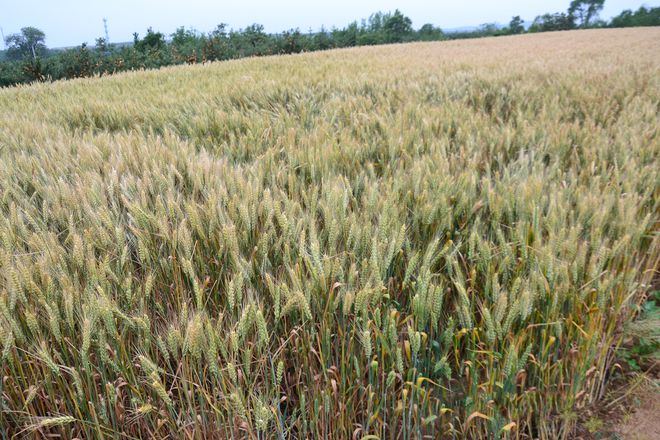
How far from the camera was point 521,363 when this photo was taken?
1.00 metres

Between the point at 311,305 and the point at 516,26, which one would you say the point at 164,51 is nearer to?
the point at 311,305

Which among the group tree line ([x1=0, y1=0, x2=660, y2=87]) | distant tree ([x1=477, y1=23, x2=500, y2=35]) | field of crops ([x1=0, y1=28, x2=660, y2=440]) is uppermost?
distant tree ([x1=477, y1=23, x2=500, y2=35])

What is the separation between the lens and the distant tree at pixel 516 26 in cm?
4184

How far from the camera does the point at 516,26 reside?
1702 inches

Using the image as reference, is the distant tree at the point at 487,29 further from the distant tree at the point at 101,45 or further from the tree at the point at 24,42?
the tree at the point at 24,42

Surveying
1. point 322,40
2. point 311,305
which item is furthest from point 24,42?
point 311,305

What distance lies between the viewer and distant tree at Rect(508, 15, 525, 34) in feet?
137

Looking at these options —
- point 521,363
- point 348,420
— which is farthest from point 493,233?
point 348,420

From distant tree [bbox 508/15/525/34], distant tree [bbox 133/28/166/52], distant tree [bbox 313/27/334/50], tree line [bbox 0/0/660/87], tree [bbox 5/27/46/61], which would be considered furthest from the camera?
tree [bbox 5/27/46/61]

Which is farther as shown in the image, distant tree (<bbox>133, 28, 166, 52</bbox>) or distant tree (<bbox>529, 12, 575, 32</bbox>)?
distant tree (<bbox>529, 12, 575, 32</bbox>)

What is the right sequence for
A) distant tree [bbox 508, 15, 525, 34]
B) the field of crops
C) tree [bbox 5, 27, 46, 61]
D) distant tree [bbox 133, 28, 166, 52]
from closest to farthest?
the field of crops
distant tree [bbox 133, 28, 166, 52]
distant tree [bbox 508, 15, 525, 34]
tree [bbox 5, 27, 46, 61]

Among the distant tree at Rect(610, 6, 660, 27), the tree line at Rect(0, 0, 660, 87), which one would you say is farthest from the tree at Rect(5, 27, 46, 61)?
the distant tree at Rect(610, 6, 660, 27)

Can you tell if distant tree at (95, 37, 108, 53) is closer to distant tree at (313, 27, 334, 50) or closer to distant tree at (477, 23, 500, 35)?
distant tree at (313, 27, 334, 50)

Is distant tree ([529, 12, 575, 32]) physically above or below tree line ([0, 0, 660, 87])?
above
